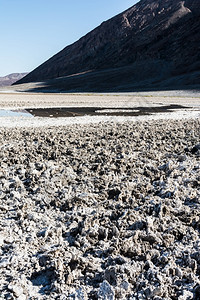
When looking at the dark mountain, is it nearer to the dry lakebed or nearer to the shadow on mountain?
the shadow on mountain

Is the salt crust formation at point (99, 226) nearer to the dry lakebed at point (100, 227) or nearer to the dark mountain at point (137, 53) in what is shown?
the dry lakebed at point (100, 227)

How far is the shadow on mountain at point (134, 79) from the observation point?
310 ft

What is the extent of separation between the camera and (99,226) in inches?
149

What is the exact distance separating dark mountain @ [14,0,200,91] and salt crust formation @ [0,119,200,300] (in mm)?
88184

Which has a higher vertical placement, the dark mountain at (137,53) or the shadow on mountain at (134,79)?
the dark mountain at (137,53)

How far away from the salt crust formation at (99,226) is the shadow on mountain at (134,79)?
87.5m

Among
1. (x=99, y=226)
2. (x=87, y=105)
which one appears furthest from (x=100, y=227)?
(x=87, y=105)

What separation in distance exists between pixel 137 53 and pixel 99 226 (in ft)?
440

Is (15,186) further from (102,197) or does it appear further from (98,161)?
(98,161)

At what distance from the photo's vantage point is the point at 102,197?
4766mm

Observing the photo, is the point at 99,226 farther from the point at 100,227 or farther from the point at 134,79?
the point at 134,79

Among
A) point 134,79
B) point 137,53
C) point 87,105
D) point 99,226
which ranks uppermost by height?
point 137,53

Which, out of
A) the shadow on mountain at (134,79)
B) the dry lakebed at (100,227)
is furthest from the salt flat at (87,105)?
the shadow on mountain at (134,79)

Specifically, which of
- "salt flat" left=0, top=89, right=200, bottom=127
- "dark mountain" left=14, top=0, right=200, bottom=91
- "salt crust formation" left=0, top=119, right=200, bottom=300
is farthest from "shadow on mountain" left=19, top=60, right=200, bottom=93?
"salt crust formation" left=0, top=119, right=200, bottom=300
